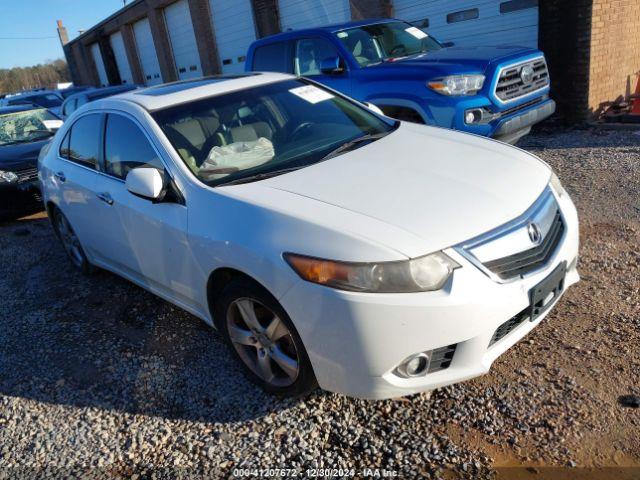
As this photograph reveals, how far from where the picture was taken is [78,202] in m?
4.25

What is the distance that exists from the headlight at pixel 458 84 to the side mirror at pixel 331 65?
1410 millimetres

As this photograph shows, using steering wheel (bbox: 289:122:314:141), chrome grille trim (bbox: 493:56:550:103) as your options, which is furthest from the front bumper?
chrome grille trim (bbox: 493:56:550:103)

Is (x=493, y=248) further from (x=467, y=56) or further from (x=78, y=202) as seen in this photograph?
(x=467, y=56)

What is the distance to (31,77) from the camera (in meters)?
66.6

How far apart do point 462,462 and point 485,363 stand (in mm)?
441

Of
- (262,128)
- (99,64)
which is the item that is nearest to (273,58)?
(262,128)

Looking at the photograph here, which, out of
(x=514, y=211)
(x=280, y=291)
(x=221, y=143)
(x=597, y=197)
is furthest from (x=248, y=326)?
(x=597, y=197)

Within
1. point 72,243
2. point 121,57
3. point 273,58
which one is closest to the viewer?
point 72,243

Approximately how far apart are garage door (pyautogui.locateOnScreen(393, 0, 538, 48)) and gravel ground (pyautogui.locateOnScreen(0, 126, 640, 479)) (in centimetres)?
560

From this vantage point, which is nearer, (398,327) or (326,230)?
(398,327)

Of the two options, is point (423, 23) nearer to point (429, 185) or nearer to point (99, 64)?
point (429, 185)

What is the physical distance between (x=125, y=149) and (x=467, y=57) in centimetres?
396

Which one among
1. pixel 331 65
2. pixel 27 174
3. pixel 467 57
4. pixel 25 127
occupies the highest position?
pixel 331 65

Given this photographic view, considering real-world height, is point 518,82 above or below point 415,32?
below
